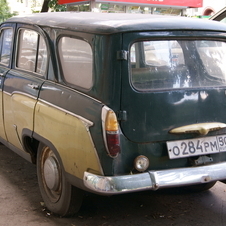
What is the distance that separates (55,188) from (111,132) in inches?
40.5

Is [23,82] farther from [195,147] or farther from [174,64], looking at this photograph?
[195,147]

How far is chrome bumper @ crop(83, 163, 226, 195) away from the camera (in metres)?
3.56

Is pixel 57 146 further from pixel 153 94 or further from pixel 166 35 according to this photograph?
pixel 166 35

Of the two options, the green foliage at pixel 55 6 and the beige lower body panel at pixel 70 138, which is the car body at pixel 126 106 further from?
the green foliage at pixel 55 6

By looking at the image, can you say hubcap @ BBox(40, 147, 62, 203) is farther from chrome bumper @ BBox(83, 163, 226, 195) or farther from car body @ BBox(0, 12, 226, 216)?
chrome bumper @ BBox(83, 163, 226, 195)

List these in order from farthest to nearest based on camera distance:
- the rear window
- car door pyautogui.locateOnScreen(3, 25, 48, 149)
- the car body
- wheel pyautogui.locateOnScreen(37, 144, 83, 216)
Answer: car door pyautogui.locateOnScreen(3, 25, 48, 149), wheel pyautogui.locateOnScreen(37, 144, 83, 216), the rear window, the car body

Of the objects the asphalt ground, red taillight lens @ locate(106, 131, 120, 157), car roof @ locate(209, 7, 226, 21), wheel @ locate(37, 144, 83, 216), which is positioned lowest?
the asphalt ground

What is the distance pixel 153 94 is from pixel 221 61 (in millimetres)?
915

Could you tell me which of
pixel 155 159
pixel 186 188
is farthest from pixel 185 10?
pixel 155 159

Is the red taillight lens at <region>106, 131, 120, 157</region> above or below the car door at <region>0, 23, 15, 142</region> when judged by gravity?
below

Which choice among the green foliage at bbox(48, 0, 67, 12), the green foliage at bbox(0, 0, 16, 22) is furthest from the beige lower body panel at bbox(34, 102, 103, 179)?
the green foliage at bbox(0, 0, 16, 22)

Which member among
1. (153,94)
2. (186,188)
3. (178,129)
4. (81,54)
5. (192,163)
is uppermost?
(81,54)

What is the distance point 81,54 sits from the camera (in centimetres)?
400

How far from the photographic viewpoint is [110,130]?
3600mm
